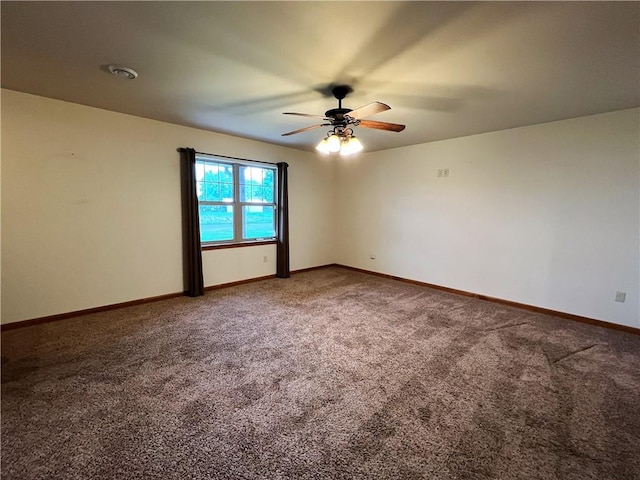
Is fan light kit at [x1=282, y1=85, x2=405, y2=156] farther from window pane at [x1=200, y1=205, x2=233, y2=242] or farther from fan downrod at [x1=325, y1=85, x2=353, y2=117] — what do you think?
window pane at [x1=200, y1=205, x2=233, y2=242]

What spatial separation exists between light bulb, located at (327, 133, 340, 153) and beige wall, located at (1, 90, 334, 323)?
2.38 metres

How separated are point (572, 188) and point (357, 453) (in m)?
3.85

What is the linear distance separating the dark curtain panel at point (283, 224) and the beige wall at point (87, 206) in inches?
34.1

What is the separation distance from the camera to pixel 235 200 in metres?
4.77

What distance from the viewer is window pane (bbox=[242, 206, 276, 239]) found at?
497 cm

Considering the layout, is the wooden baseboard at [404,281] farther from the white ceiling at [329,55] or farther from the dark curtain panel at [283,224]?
the white ceiling at [329,55]

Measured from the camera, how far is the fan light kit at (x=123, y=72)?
231 centimetres

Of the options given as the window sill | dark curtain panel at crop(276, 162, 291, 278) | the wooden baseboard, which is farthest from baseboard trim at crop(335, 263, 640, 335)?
the window sill

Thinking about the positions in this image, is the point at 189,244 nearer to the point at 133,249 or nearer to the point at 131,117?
the point at 133,249

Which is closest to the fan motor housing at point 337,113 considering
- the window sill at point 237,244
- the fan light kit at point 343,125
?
the fan light kit at point 343,125

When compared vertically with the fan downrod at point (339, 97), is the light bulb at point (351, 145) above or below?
below

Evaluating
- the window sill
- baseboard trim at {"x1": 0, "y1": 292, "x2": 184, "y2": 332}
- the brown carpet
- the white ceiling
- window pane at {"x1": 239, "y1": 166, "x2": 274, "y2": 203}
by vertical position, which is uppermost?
the white ceiling

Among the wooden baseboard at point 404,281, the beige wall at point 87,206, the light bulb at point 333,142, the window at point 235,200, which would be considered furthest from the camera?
the window at point 235,200

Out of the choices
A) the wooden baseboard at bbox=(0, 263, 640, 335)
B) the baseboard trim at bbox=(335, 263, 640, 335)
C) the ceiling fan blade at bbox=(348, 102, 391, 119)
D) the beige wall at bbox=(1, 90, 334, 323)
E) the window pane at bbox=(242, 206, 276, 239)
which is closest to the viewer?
the ceiling fan blade at bbox=(348, 102, 391, 119)
